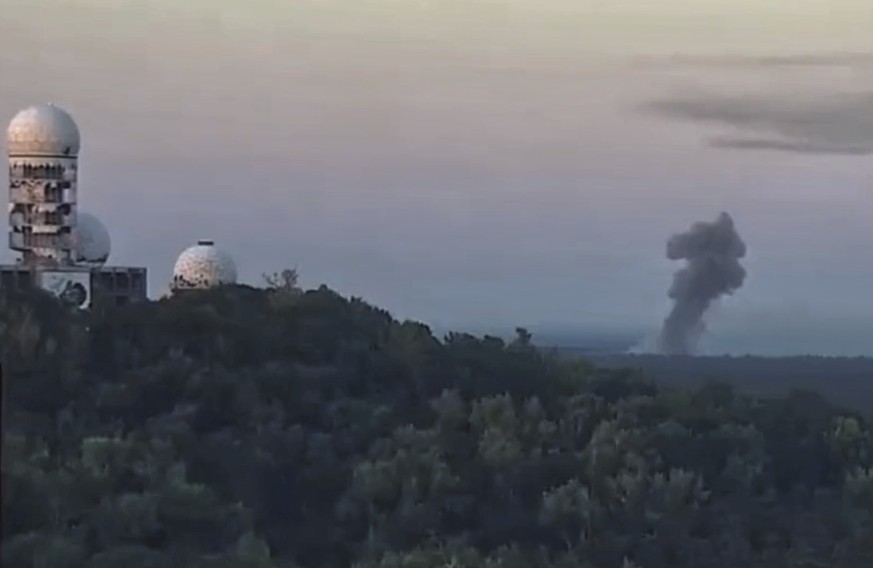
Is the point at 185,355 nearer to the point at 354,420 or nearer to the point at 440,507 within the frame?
the point at 354,420

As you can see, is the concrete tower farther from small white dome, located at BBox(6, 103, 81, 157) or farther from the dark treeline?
the dark treeline

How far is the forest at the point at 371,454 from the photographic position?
24359 mm

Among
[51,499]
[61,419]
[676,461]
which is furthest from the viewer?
[676,461]

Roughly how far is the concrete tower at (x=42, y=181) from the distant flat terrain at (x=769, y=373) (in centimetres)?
3961

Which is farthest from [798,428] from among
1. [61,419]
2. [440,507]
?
[61,419]

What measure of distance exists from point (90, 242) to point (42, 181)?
96.8 inches

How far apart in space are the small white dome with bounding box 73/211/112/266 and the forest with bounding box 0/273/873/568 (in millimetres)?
5686

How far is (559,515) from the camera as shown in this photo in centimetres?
2691

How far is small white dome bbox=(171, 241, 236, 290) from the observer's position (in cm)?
4319

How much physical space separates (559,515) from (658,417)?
23.0 ft

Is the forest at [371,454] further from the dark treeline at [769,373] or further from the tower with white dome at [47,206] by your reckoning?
the dark treeline at [769,373]

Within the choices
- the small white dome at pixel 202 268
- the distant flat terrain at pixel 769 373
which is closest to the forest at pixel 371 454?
the small white dome at pixel 202 268

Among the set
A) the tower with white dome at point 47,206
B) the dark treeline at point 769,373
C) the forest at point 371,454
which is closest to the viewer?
the forest at point 371,454

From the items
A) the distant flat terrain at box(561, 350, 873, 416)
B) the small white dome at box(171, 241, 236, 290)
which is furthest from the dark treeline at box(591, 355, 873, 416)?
the small white dome at box(171, 241, 236, 290)
